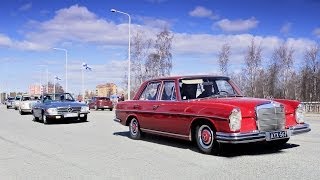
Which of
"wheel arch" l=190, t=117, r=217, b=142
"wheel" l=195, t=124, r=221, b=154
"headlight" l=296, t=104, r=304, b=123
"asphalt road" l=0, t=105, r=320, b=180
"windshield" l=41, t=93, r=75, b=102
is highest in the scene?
"windshield" l=41, t=93, r=75, b=102

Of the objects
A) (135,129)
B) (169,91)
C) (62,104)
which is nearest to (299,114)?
(169,91)

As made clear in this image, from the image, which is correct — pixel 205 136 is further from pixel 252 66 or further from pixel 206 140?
pixel 252 66

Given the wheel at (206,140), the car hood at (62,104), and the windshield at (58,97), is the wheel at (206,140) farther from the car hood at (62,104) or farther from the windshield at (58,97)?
the windshield at (58,97)

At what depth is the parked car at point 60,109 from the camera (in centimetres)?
1981

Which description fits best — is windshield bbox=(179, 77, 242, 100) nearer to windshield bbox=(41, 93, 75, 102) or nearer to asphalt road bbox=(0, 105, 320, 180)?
asphalt road bbox=(0, 105, 320, 180)

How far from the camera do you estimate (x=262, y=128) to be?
8.77m

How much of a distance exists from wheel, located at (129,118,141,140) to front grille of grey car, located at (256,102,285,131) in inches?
168

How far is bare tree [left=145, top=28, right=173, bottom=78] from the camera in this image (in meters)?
61.2

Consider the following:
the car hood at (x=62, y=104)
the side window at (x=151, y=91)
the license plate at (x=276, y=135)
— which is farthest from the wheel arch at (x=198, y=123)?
the car hood at (x=62, y=104)

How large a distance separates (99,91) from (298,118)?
111336 millimetres

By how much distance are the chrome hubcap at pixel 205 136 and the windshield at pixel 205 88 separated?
948 millimetres

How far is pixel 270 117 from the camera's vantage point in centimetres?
888

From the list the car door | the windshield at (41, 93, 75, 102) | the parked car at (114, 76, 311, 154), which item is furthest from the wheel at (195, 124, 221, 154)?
the windshield at (41, 93, 75, 102)

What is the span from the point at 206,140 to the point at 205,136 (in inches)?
3.3
